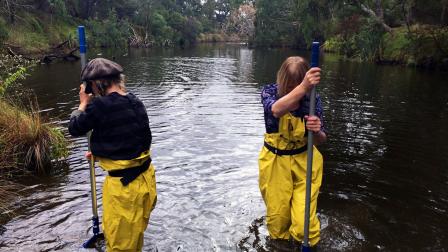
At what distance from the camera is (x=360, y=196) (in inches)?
275

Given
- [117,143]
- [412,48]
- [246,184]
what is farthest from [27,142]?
[412,48]

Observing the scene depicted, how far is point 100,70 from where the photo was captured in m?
3.87

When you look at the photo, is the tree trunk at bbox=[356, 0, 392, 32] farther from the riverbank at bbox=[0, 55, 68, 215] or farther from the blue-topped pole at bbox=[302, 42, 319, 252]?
the blue-topped pole at bbox=[302, 42, 319, 252]

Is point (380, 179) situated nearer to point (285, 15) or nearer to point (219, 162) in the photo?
point (219, 162)

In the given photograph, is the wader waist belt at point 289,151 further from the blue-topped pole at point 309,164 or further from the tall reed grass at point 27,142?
the tall reed grass at point 27,142

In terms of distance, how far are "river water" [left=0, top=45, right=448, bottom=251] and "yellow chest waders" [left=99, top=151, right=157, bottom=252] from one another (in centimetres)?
133

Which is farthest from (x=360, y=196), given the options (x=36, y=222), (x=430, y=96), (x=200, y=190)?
(x=430, y=96)

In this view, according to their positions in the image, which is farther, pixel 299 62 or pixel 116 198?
pixel 299 62

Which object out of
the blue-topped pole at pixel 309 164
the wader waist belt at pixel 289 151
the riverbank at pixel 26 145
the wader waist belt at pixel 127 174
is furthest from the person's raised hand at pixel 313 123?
the riverbank at pixel 26 145

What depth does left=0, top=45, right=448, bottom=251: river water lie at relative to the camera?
552 cm

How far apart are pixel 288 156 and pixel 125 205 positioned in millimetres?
1796

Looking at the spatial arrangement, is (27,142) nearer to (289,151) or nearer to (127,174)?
(127,174)

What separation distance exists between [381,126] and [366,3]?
86.1ft

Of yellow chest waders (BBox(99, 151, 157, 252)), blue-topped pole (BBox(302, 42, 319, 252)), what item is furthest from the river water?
yellow chest waders (BBox(99, 151, 157, 252))
